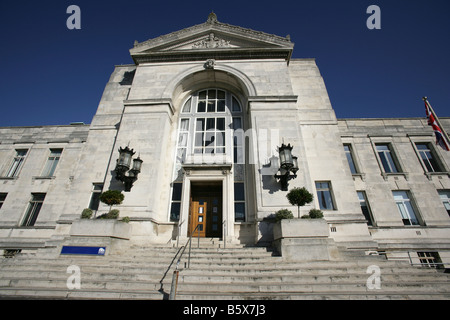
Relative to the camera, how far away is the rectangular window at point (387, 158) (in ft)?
47.6

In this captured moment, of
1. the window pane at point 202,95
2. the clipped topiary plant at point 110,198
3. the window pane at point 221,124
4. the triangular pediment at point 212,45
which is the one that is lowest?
the clipped topiary plant at point 110,198

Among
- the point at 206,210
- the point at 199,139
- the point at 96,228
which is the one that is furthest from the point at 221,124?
the point at 96,228

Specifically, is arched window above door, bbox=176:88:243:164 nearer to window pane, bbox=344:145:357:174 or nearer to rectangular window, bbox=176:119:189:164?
rectangular window, bbox=176:119:189:164

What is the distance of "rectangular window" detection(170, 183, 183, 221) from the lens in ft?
38.9

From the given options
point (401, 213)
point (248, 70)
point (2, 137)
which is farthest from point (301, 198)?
point (2, 137)

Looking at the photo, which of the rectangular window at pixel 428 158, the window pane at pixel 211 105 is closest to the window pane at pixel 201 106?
the window pane at pixel 211 105

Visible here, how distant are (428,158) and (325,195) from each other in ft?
31.8

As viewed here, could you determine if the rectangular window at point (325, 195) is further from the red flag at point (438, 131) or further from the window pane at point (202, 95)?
the window pane at point (202, 95)

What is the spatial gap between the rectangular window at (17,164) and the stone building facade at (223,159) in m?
0.11

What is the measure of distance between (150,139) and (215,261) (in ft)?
26.5

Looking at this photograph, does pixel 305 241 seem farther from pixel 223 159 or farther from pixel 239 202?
pixel 223 159

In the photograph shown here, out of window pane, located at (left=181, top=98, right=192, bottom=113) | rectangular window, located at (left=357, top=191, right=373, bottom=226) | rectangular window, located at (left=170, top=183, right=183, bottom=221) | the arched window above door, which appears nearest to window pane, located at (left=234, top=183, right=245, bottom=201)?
the arched window above door

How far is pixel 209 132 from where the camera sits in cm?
1405

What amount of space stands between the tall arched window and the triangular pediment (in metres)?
2.75
